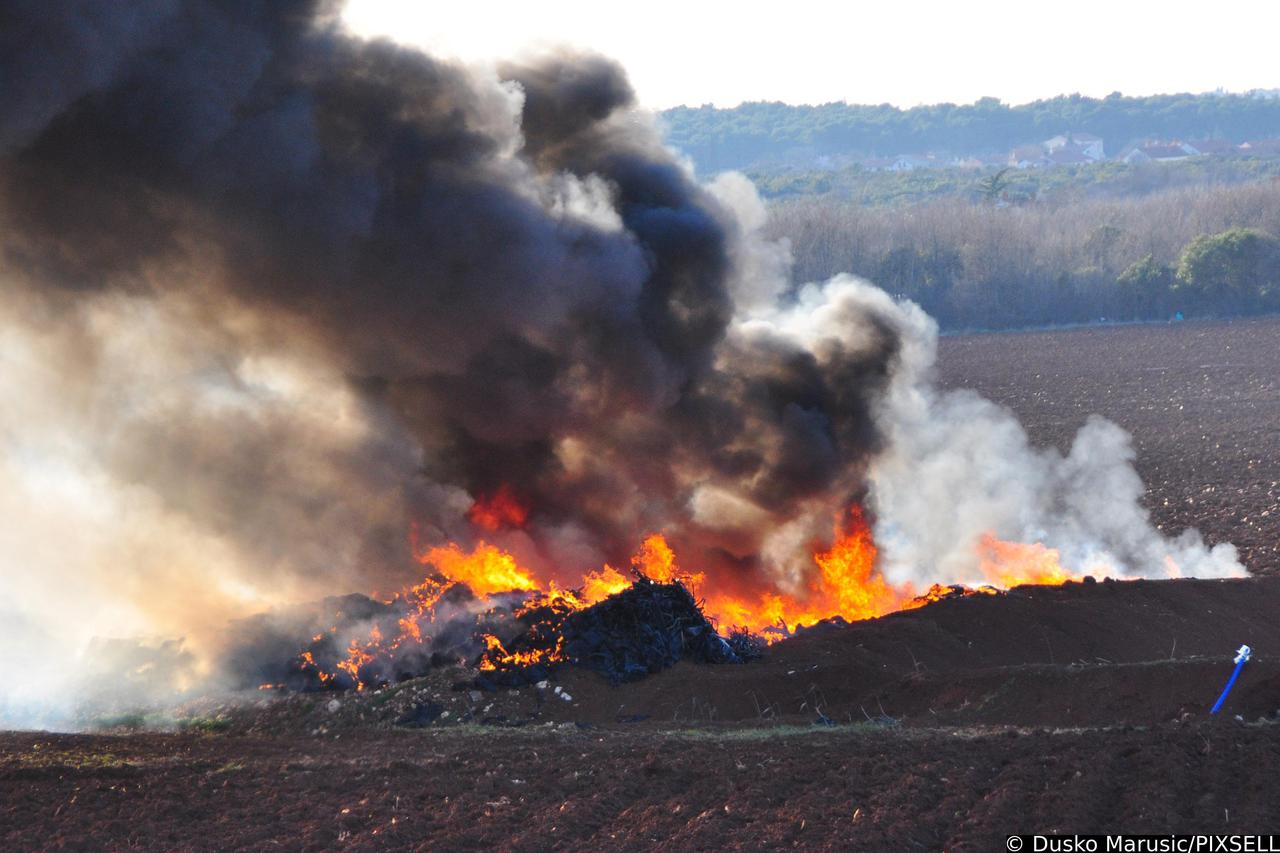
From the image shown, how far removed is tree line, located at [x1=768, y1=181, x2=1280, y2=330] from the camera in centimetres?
7231

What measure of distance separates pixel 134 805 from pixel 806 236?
A: 223 feet

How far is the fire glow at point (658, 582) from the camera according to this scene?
59.1 ft

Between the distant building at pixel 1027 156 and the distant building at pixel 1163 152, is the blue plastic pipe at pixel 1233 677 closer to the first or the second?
the distant building at pixel 1163 152

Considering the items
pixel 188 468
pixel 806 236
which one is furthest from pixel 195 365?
pixel 806 236

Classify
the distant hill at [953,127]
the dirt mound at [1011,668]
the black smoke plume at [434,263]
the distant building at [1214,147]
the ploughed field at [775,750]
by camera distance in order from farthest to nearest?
the distant hill at [953,127] < the distant building at [1214,147] < the black smoke plume at [434,263] < the dirt mound at [1011,668] < the ploughed field at [775,750]

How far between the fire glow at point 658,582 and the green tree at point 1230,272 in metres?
54.8

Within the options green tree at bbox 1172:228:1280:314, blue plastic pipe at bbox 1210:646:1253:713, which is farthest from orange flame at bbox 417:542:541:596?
green tree at bbox 1172:228:1280:314

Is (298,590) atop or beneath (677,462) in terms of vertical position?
beneath

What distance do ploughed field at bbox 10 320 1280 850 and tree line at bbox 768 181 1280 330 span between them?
55.1 metres

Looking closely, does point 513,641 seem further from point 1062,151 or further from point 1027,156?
point 1062,151

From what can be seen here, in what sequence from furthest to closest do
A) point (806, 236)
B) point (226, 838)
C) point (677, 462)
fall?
point (806, 236) → point (677, 462) → point (226, 838)

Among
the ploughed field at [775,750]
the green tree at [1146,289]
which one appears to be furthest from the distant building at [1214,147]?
the ploughed field at [775,750]

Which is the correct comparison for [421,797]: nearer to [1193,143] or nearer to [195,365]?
[195,365]

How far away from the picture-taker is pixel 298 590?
814 inches
